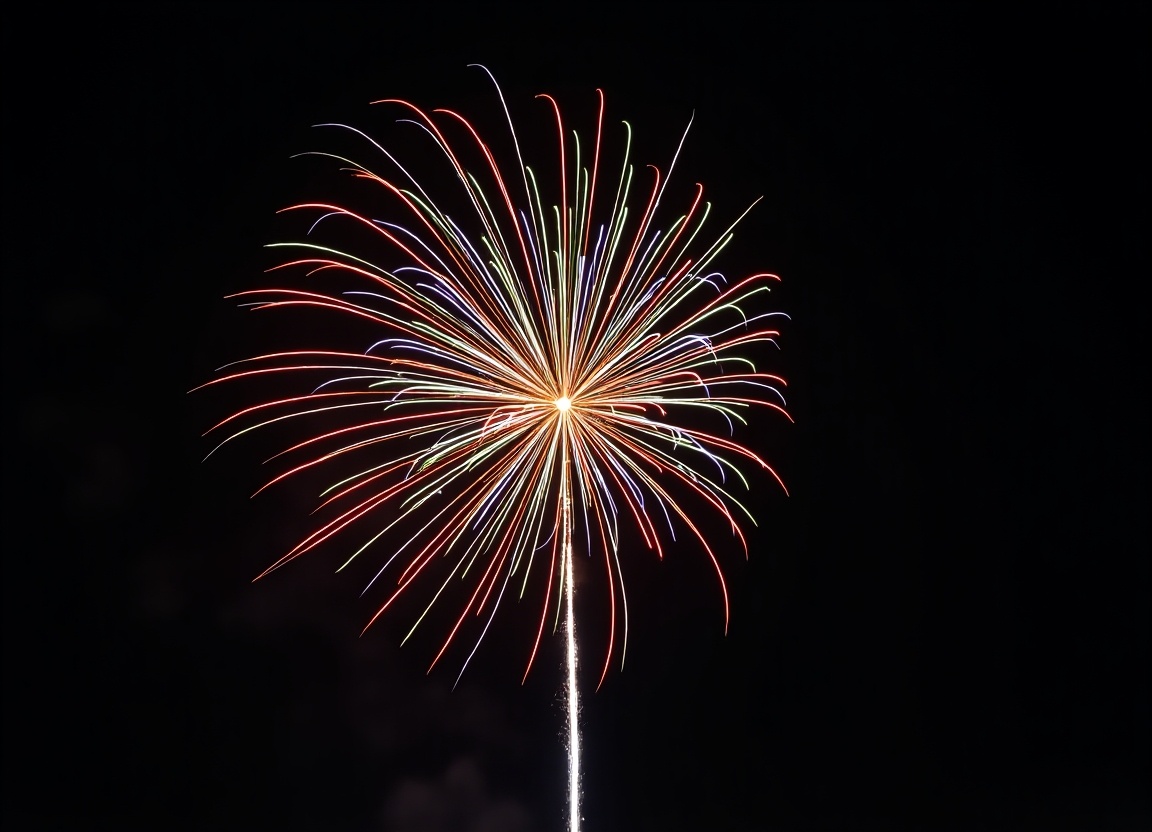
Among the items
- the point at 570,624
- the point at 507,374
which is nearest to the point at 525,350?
the point at 507,374

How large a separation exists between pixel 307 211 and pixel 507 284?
2841mm

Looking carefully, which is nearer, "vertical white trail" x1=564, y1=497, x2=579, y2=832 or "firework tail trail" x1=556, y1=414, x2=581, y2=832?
"firework tail trail" x1=556, y1=414, x2=581, y2=832

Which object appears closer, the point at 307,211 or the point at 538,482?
the point at 538,482

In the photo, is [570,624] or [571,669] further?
[571,669]

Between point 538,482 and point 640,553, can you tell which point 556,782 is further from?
point 538,482

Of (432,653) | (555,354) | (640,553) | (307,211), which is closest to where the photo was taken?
(555,354)

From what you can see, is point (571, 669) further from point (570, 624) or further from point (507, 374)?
point (507, 374)

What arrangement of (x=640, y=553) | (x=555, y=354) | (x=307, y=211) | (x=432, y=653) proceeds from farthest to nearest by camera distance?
1. (x=640, y=553)
2. (x=432, y=653)
3. (x=307, y=211)
4. (x=555, y=354)

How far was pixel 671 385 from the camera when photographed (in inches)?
345

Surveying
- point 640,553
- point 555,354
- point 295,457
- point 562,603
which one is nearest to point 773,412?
point 640,553

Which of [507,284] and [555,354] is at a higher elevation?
[507,284]

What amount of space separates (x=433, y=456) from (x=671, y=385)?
2.14 meters

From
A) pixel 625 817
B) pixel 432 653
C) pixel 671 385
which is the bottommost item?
pixel 625 817

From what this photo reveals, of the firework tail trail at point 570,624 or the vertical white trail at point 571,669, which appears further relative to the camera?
the vertical white trail at point 571,669
